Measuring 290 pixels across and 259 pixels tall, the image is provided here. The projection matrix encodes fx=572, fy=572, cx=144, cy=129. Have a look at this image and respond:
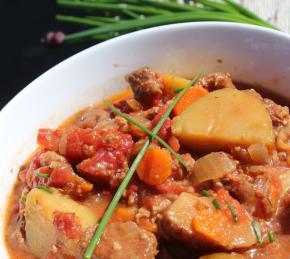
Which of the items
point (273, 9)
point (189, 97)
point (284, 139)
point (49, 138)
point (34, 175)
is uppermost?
point (273, 9)

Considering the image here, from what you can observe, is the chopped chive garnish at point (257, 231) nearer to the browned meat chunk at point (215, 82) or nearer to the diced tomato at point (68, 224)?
the diced tomato at point (68, 224)

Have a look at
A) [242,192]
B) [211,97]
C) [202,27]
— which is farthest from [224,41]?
[242,192]

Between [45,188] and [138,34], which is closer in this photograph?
[45,188]

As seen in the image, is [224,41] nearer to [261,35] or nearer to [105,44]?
[261,35]

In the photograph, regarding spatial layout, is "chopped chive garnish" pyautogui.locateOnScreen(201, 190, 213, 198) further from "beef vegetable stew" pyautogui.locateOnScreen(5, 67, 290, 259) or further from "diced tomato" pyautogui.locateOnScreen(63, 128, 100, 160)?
"diced tomato" pyautogui.locateOnScreen(63, 128, 100, 160)

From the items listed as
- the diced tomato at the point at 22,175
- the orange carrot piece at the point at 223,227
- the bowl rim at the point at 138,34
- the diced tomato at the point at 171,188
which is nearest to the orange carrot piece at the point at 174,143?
the diced tomato at the point at 171,188

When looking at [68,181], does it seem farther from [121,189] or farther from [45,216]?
[121,189]

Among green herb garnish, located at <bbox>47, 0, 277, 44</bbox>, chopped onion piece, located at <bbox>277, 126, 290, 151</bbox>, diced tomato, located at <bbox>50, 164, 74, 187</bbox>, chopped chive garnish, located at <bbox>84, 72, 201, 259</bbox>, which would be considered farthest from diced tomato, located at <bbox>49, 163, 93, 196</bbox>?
green herb garnish, located at <bbox>47, 0, 277, 44</bbox>

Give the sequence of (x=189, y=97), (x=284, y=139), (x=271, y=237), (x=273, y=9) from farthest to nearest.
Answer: (x=273, y=9)
(x=189, y=97)
(x=284, y=139)
(x=271, y=237)

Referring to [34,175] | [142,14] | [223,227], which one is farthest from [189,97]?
[142,14]
